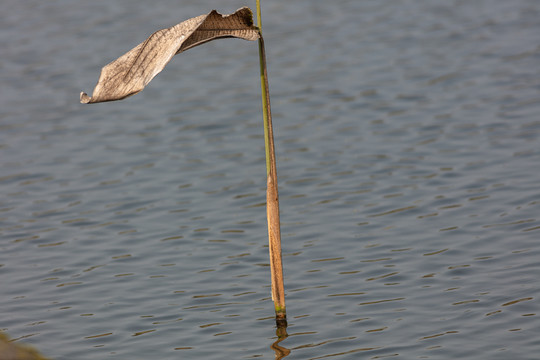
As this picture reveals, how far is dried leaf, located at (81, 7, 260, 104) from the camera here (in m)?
5.30

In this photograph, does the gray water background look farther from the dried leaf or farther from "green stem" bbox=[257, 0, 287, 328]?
the dried leaf

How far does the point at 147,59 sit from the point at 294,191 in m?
4.66

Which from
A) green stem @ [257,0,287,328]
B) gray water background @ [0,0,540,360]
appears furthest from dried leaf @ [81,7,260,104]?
gray water background @ [0,0,540,360]

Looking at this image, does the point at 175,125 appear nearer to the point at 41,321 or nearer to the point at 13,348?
the point at 41,321

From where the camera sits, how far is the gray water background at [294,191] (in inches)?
269

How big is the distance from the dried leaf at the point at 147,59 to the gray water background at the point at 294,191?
211 cm

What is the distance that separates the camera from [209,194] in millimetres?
9992

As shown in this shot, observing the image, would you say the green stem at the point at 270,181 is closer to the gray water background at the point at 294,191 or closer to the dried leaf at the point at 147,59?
the dried leaf at the point at 147,59

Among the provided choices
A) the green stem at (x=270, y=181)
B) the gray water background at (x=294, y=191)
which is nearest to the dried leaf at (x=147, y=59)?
the green stem at (x=270, y=181)

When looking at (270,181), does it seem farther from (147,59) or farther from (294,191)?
(294,191)

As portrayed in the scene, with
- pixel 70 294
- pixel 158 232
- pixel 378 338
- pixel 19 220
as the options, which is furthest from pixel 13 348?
pixel 19 220

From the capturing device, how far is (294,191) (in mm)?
9859

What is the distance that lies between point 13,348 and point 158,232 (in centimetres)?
533

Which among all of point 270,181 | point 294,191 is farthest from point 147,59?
point 294,191
